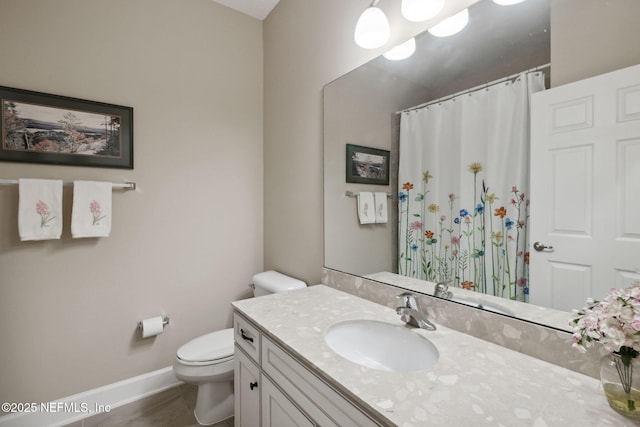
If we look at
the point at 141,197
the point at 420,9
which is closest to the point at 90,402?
the point at 141,197

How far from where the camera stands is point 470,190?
1044 millimetres

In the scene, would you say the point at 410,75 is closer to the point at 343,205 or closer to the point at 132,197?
the point at 343,205

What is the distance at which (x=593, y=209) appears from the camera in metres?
0.76

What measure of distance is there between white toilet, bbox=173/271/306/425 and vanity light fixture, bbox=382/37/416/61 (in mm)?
1328

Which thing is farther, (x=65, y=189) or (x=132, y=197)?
(x=132, y=197)

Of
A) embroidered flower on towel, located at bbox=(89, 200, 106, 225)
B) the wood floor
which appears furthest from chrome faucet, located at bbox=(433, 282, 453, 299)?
embroidered flower on towel, located at bbox=(89, 200, 106, 225)

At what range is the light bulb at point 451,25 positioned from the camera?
1068 millimetres

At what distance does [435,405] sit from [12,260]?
81.8 inches

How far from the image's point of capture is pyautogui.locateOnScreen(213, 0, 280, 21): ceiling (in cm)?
210

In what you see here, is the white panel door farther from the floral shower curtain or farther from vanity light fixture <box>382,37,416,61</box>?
vanity light fixture <box>382,37,416,61</box>

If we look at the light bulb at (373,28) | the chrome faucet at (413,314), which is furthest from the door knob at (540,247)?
the light bulb at (373,28)

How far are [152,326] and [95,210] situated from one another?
784 millimetres

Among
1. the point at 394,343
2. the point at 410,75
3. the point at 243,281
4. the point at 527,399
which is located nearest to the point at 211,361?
the point at 243,281

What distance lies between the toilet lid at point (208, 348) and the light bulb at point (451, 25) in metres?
1.85
